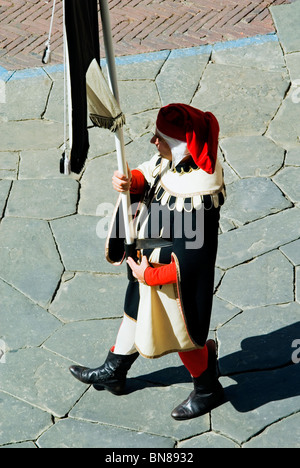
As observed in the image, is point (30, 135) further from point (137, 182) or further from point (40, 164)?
point (137, 182)

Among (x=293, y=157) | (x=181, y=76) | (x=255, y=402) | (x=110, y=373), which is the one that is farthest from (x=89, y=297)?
A: (x=181, y=76)

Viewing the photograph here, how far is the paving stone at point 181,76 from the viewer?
7.18 m

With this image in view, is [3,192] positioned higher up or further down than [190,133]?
further down

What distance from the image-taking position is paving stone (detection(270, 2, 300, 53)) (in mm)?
7676

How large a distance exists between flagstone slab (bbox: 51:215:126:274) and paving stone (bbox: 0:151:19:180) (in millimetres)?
687

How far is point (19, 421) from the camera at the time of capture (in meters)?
4.73

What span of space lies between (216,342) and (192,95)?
2.79 m

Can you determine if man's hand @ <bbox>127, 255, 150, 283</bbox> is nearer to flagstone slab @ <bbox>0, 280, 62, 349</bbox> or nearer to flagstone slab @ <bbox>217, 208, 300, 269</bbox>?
flagstone slab @ <bbox>0, 280, 62, 349</bbox>

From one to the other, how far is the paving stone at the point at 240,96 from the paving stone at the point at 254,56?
83 mm

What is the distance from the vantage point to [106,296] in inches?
218

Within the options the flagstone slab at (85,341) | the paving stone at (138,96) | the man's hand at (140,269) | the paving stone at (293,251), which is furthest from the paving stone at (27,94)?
the man's hand at (140,269)

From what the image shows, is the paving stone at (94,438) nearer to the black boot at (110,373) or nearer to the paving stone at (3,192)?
the black boot at (110,373)

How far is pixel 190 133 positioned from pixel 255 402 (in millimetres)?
1773

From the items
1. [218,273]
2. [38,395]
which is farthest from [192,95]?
[38,395]
